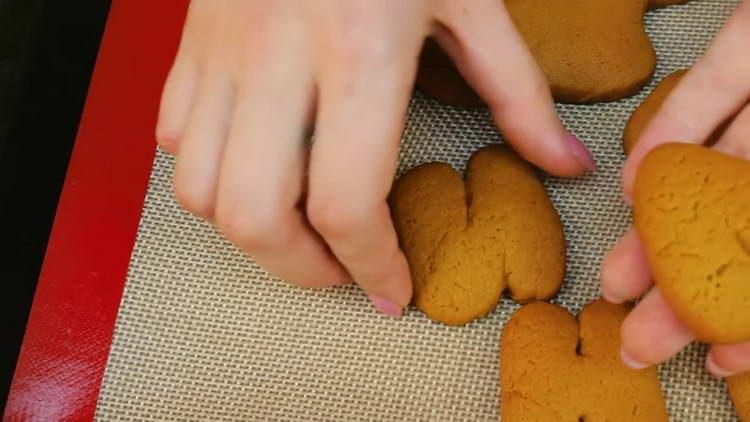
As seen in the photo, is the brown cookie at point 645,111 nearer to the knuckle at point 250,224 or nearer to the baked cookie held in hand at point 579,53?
the baked cookie held in hand at point 579,53

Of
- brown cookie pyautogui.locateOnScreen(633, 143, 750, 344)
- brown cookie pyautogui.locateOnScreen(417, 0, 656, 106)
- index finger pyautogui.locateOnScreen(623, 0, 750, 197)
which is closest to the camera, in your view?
brown cookie pyautogui.locateOnScreen(633, 143, 750, 344)

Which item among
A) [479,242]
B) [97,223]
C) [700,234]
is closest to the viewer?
[700,234]

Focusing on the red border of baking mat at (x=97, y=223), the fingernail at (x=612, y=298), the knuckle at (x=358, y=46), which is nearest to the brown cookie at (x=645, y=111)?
the fingernail at (x=612, y=298)

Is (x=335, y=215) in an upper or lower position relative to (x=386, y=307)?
upper

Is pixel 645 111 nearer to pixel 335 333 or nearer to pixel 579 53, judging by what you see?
pixel 579 53

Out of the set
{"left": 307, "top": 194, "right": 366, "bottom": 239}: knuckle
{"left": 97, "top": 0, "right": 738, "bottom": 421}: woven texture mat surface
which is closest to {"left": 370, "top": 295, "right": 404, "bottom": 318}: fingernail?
{"left": 97, "top": 0, "right": 738, "bottom": 421}: woven texture mat surface

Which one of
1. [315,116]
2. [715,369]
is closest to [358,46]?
[315,116]

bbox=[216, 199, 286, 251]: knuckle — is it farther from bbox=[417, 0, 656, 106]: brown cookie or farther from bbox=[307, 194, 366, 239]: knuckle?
bbox=[417, 0, 656, 106]: brown cookie
